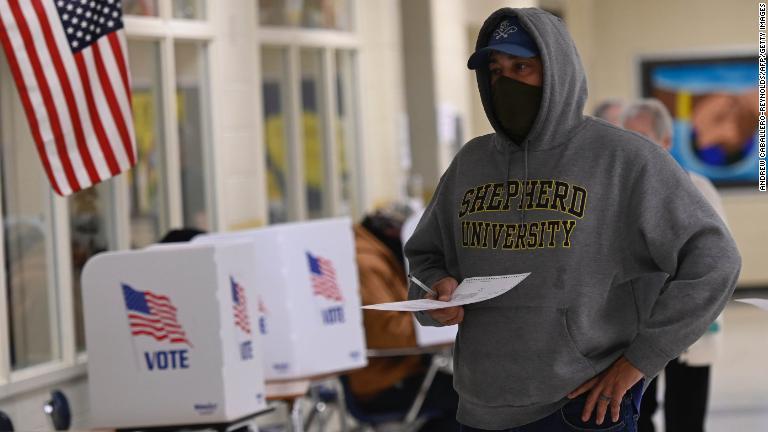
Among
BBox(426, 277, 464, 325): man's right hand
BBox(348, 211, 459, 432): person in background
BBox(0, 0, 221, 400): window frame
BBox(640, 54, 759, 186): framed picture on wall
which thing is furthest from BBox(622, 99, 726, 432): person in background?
BBox(640, 54, 759, 186): framed picture on wall

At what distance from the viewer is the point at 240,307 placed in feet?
13.5

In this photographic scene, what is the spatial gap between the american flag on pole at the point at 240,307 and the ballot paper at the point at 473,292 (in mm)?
1592

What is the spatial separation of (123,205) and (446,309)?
136 inches

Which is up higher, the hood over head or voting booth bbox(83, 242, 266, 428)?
the hood over head

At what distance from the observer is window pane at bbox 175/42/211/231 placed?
6629 mm

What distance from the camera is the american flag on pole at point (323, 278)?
16.7ft

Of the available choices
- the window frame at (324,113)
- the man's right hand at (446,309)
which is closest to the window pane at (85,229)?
the window frame at (324,113)

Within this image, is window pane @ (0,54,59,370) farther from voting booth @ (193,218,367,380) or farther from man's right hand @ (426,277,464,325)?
man's right hand @ (426,277,464,325)

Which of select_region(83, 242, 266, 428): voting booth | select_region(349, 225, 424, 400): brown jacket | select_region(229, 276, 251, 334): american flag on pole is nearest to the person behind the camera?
select_region(83, 242, 266, 428): voting booth

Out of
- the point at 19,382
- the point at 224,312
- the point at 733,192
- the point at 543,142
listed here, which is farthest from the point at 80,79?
the point at 733,192

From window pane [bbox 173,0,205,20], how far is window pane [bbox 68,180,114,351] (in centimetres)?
114

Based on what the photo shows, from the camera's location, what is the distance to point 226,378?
396 cm

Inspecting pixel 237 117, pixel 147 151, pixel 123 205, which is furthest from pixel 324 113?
pixel 123 205

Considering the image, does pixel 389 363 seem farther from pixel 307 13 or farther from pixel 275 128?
pixel 307 13
